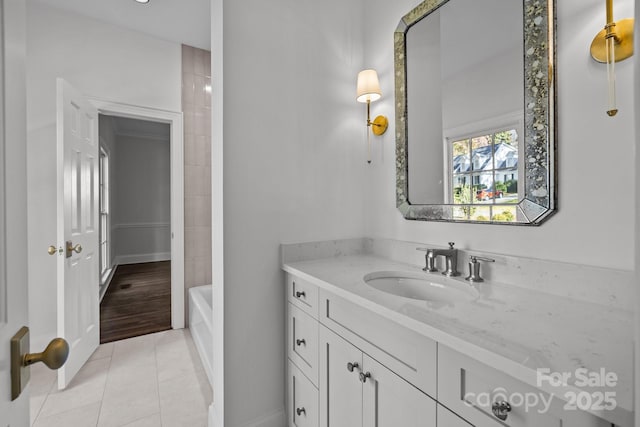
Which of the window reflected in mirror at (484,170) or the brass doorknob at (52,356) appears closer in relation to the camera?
the brass doorknob at (52,356)

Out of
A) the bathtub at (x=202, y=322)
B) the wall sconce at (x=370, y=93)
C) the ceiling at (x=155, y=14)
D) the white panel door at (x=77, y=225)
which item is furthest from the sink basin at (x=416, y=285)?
the ceiling at (x=155, y=14)

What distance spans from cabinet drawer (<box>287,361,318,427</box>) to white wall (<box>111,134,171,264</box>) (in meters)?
5.78

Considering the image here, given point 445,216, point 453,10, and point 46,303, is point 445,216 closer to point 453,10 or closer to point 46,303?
point 453,10

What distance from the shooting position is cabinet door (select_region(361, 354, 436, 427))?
84cm

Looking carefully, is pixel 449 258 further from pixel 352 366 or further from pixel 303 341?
pixel 303 341

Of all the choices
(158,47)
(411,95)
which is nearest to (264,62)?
(411,95)

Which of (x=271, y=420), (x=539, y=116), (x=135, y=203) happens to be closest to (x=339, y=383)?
(x=271, y=420)

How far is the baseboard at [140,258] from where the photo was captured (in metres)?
6.06

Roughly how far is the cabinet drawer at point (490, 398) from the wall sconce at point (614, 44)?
2.74 feet

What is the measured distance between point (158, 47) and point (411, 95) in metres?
2.61

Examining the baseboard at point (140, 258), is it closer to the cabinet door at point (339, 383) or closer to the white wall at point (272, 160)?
the white wall at point (272, 160)

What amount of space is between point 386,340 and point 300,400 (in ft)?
2.55

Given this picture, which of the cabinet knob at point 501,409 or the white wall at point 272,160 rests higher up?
the white wall at point 272,160

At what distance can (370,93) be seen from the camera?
1.68 meters
